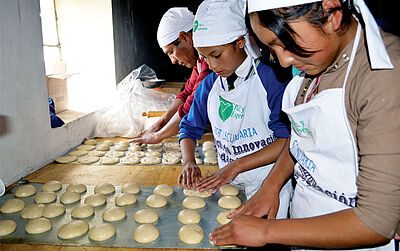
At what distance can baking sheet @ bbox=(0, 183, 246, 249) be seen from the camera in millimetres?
1115

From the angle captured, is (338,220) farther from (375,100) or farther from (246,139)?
(246,139)

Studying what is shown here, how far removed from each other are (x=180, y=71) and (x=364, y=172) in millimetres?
8127

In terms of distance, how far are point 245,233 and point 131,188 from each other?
2.65 feet

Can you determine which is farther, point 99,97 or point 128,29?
point 128,29

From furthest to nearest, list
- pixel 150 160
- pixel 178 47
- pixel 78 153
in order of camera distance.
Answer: pixel 178 47 → pixel 78 153 → pixel 150 160

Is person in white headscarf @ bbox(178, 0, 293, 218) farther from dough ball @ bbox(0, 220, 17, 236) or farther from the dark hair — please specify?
dough ball @ bbox(0, 220, 17, 236)

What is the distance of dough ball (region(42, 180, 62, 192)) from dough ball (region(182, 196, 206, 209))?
2.41 ft

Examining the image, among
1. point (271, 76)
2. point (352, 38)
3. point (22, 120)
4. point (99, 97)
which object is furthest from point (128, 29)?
point (352, 38)

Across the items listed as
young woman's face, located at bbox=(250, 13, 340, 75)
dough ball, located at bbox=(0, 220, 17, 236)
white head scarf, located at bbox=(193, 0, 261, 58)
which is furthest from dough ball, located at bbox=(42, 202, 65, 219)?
young woman's face, located at bbox=(250, 13, 340, 75)

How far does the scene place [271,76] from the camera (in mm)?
1564

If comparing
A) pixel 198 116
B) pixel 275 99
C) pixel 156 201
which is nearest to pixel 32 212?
pixel 156 201

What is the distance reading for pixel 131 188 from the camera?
1542mm

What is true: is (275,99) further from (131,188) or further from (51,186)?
(51,186)

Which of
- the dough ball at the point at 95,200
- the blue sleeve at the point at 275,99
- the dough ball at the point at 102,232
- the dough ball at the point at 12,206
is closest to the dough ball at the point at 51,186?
the dough ball at the point at 12,206
